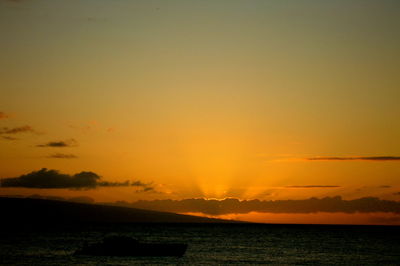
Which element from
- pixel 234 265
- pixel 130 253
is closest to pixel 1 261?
pixel 130 253

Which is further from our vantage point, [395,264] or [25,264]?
[395,264]

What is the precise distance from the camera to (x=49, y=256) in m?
91.4

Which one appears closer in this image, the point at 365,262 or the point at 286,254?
the point at 365,262

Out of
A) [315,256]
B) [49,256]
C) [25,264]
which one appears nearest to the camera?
[25,264]

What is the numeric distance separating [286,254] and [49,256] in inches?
1689

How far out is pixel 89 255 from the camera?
283 ft

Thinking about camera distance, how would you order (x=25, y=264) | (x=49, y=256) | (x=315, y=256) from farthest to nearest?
(x=315, y=256) → (x=49, y=256) → (x=25, y=264)

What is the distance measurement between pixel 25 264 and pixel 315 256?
52.0 meters

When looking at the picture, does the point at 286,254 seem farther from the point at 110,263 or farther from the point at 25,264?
the point at 25,264

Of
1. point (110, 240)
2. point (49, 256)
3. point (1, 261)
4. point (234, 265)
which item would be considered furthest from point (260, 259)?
point (1, 261)

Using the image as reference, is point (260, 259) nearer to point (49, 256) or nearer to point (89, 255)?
point (89, 255)

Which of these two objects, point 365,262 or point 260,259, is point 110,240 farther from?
point 365,262

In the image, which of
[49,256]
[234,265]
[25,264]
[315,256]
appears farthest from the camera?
[315,256]

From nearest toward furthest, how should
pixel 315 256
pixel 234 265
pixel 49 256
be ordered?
pixel 234 265
pixel 49 256
pixel 315 256
